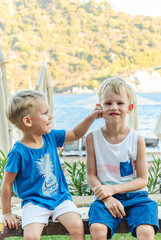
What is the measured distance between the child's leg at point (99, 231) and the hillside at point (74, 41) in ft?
127

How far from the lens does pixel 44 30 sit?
4588 cm

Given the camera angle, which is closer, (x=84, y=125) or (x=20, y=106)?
(x=20, y=106)

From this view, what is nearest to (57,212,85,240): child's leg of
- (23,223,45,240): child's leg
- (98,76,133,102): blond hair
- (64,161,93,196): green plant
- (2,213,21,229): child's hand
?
(23,223,45,240): child's leg

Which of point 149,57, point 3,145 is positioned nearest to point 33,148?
point 3,145

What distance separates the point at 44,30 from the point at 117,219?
47.4m

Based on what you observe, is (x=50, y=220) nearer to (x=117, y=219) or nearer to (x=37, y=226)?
(x=37, y=226)

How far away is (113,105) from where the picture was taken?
1542 mm

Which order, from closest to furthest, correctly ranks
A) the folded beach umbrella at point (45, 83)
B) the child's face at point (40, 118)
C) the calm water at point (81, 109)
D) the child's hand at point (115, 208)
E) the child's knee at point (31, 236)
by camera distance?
1. the child's knee at point (31, 236)
2. the child's hand at point (115, 208)
3. the child's face at point (40, 118)
4. the folded beach umbrella at point (45, 83)
5. the calm water at point (81, 109)

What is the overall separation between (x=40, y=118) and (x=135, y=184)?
24.2 inches

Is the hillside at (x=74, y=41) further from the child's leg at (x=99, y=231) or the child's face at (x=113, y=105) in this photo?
the child's leg at (x=99, y=231)

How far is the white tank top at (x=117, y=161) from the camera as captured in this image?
1535 mm

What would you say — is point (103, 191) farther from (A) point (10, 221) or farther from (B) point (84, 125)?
(A) point (10, 221)

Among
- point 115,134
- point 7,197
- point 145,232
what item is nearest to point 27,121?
point 7,197

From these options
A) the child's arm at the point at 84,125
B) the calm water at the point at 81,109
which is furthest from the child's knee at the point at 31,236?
the calm water at the point at 81,109
